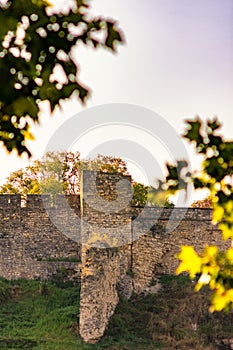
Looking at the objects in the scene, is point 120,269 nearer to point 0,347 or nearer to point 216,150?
point 0,347

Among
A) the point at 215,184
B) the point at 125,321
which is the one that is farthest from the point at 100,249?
the point at 215,184

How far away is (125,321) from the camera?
1928 cm

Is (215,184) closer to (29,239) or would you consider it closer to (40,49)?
(40,49)

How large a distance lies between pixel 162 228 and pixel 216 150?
1842 cm

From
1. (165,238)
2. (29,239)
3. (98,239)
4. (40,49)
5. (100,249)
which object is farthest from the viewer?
(29,239)

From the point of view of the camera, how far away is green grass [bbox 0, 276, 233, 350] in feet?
59.1

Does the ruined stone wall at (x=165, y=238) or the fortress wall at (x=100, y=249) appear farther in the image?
the ruined stone wall at (x=165, y=238)

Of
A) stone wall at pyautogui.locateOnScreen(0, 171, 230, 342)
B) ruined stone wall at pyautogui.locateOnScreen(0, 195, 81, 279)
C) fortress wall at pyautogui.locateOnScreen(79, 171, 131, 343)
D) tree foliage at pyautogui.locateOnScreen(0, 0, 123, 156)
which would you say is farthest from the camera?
ruined stone wall at pyautogui.locateOnScreen(0, 195, 81, 279)

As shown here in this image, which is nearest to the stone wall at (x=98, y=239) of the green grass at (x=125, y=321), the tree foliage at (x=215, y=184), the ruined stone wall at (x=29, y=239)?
the ruined stone wall at (x=29, y=239)

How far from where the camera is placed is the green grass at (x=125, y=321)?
18016mm

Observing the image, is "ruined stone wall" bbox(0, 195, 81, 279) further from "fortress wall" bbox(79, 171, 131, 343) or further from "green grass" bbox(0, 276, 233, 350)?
"fortress wall" bbox(79, 171, 131, 343)

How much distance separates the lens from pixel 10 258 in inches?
971

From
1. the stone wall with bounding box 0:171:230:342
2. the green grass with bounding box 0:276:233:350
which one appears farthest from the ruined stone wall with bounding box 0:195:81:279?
the green grass with bounding box 0:276:233:350

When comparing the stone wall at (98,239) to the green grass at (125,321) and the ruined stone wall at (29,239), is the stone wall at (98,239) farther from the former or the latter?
the green grass at (125,321)
